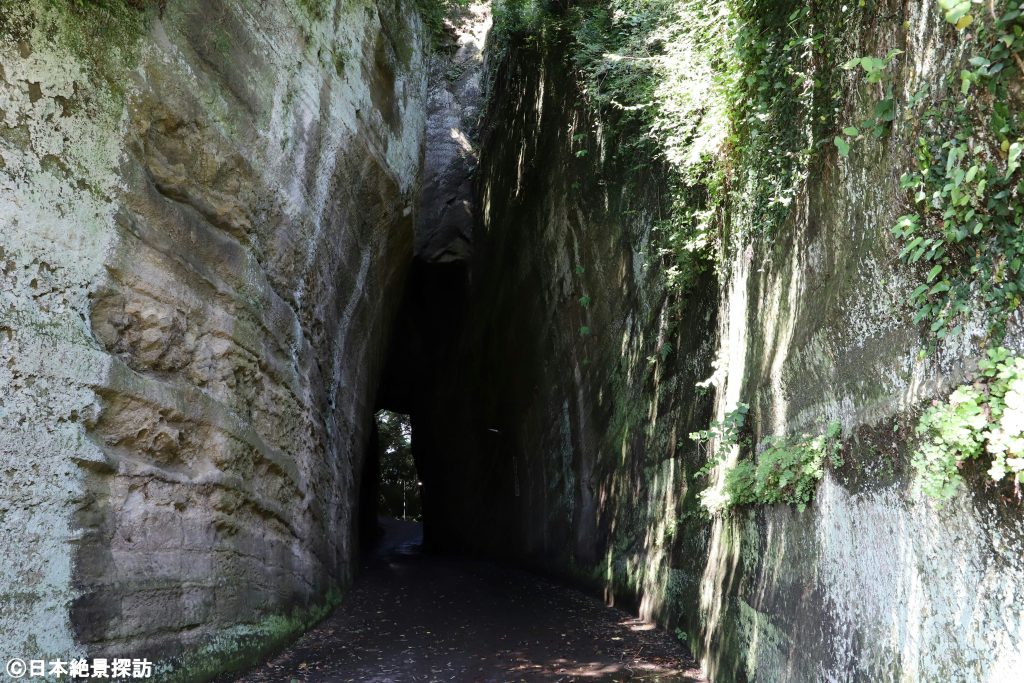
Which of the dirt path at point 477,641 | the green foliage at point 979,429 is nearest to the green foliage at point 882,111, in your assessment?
the green foliage at point 979,429

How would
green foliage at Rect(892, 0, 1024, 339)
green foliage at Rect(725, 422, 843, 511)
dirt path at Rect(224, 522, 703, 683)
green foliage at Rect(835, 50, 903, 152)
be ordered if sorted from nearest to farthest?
green foliage at Rect(892, 0, 1024, 339) < green foliage at Rect(835, 50, 903, 152) < green foliage at Rect(725, 422, 843, 511) < dirt path at Rect(224, 522, 703, 683)

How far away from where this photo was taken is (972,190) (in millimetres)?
2637

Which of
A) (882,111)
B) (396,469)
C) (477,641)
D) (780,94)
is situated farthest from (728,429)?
(396,469)

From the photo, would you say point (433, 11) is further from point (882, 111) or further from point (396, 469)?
point (396, 469)

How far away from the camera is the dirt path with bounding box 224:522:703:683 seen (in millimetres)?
5652

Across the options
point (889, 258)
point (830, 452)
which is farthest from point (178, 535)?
point (889, 258)

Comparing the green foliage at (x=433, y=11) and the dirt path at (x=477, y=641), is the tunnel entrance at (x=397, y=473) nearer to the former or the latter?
the green foliage at (x=433, y=11)

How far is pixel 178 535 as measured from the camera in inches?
213

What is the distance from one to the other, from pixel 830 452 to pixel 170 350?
4.43 metres

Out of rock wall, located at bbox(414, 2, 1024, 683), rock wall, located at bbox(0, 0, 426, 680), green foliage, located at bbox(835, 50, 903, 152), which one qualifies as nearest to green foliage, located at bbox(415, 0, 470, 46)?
rock wall, located at bbox(414, 2, 1024, 683)

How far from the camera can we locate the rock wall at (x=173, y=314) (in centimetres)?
454

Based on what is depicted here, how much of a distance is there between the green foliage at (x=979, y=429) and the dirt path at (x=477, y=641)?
126 inches

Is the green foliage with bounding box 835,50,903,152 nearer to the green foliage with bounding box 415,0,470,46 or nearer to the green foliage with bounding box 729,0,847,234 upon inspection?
the green foliage with bounding box 729,0,847,234

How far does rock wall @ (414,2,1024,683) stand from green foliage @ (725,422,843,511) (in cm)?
9
